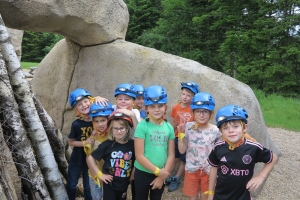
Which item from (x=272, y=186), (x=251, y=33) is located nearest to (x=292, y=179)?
(x=272, y=186)

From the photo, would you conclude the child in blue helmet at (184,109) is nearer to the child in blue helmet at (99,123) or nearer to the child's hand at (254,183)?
the child in blue helmet at (99,123)

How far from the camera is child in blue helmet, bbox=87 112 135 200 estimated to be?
2881mm

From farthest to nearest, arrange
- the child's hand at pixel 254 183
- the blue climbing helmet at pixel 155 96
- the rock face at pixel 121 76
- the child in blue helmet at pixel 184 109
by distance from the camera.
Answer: the rock face at pixel 121 76 → the child in blue helmet at pixel 184 109 → the blue climbing helmet at pixel 155 96 → the child's hand at pixel 254 183

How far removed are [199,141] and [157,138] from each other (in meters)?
0.48

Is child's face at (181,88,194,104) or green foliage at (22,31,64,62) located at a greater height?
green foliage at (22,31,64,62)

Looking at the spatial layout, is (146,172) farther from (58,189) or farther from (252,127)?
(252,127)

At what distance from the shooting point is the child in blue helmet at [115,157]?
288 cm

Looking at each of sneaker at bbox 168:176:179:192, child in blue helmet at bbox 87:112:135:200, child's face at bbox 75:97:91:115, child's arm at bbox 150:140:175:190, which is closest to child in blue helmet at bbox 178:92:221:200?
child's arm at bbox 150:140:175:190

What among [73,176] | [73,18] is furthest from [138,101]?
[73,18]

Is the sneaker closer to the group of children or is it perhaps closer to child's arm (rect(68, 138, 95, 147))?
the group of children

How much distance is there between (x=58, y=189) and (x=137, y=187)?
3.03ft

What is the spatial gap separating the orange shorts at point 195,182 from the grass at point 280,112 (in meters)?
5.89

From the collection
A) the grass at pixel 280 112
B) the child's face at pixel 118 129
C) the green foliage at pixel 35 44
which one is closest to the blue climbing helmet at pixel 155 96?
the child's face at pixel 118 129

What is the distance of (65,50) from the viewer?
5.55 meters
